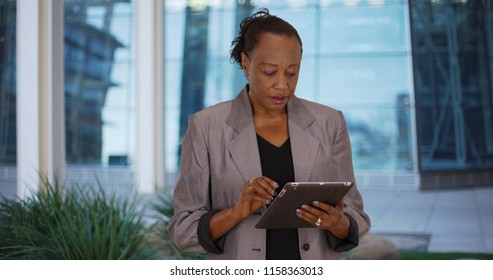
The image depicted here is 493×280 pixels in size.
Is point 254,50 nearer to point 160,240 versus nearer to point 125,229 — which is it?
point 125,229

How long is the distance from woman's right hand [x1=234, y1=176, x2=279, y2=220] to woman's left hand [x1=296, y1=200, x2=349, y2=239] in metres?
0.09

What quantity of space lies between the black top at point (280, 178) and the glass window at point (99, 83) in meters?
9.29

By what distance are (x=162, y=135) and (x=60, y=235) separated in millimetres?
4247

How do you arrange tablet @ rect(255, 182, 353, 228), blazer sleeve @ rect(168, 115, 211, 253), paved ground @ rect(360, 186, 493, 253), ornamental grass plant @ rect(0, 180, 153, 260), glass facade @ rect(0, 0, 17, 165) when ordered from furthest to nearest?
glass facade @ rect(0, 0, 17, 165)
paved ground @ rect(360, 186, 493, 253)
ornamental grass plant @ rect(0, 180, 153, 260)
blazer sleeve @ rect(168, 115, 211, 253)
tablet @ rect(255, 182, 353, 228)

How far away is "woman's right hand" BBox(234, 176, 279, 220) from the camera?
170cm

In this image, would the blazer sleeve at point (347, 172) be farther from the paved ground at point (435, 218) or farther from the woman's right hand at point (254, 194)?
the paved ground at point (435, 218)

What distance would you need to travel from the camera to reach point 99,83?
11.4 m

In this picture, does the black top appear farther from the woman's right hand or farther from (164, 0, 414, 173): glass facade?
(164, 0, 414, 173): glass facade

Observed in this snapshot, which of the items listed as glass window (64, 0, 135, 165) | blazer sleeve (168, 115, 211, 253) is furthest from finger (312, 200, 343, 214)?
glass window (64, 0, 135, 165)

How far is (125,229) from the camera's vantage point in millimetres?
4129

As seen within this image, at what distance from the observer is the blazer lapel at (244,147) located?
187 cm

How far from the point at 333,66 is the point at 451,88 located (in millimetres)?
1963

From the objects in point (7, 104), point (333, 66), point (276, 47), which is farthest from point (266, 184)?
point (333, 66)
